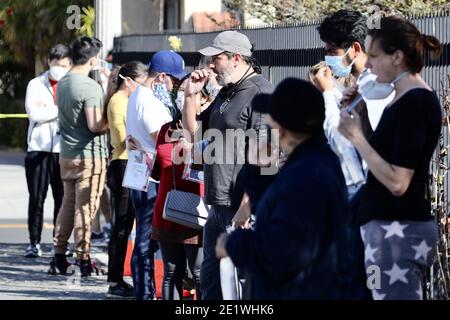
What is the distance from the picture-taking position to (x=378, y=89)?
215 inches

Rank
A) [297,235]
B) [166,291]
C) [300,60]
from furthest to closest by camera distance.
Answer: [300,60]
[166,291]
[297,235]

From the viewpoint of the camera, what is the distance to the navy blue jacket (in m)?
4.38

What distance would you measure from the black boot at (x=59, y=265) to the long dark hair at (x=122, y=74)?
154cm

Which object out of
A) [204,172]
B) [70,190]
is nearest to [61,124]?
[70,190]

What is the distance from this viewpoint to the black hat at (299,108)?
4566 millimetres

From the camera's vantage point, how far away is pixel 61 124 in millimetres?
10367

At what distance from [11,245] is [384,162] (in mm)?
8081

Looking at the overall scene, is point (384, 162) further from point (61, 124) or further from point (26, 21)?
point (26, 21)

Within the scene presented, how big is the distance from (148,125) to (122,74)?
3.60 ft

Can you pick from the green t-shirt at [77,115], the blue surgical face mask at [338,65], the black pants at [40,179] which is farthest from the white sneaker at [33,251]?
the blue surgical face mask at [338,65]

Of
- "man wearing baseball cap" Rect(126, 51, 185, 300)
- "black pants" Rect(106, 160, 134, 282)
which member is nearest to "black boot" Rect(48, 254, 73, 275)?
"black pants" Rect(106, 160, 134, 282)

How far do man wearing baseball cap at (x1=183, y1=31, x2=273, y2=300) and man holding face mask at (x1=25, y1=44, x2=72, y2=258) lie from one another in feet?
14.1

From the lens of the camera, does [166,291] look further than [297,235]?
Yes

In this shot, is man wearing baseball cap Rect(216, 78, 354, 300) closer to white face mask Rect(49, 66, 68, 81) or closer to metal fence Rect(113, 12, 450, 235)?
metal fence Rect(113, 12, 450, 235)
